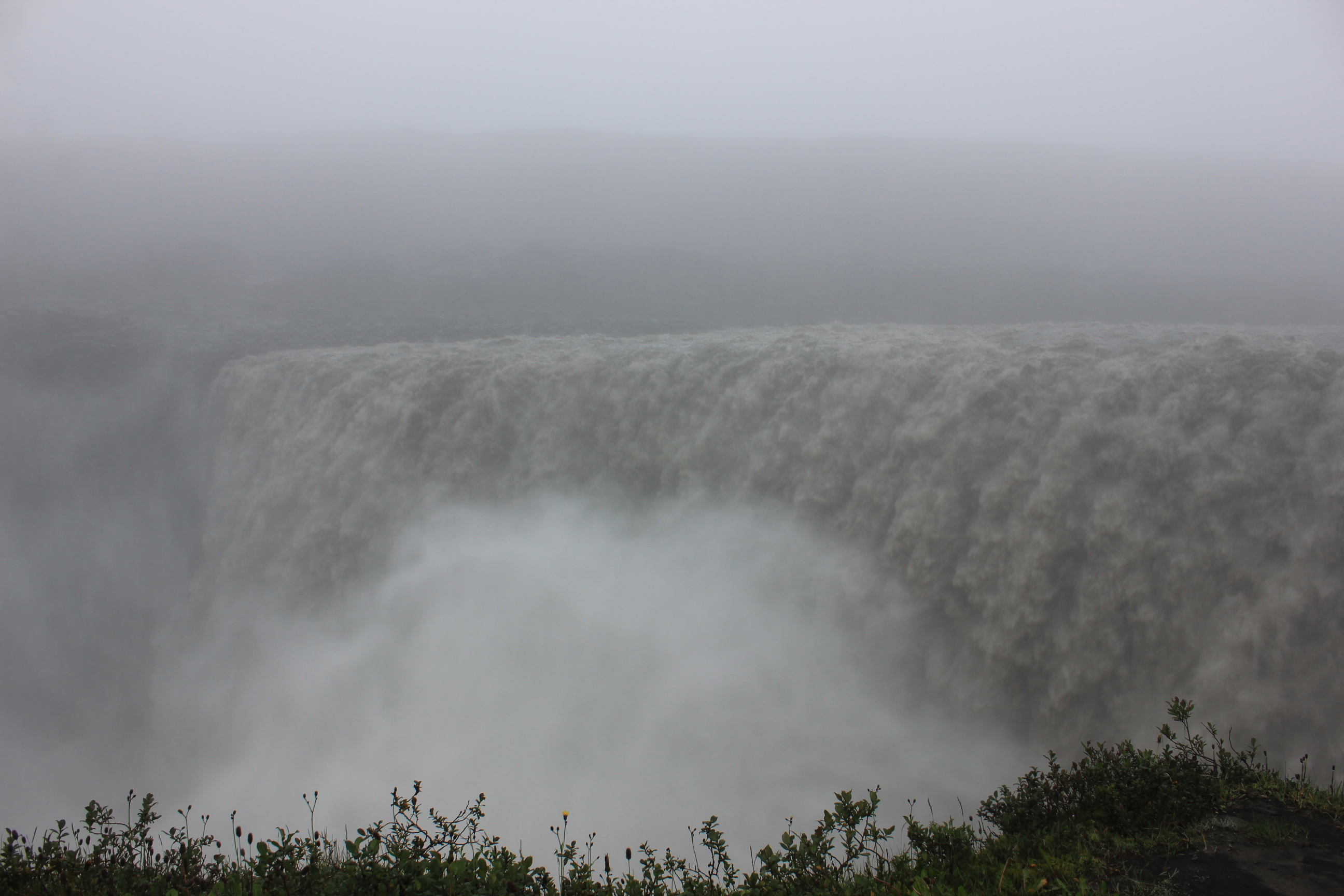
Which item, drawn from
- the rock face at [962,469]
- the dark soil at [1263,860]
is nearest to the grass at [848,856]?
the dark soil at [1263,860]

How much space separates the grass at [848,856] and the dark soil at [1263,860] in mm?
41

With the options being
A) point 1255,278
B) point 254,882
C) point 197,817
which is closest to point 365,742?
point 197,817

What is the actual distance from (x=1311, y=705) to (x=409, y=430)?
13.9 m

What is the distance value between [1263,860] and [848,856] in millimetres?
2641

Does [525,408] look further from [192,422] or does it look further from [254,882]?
[254,882]

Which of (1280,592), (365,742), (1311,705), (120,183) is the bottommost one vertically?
(1311,705)

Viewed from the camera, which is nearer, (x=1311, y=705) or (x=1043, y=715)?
(x=1311, y=705)

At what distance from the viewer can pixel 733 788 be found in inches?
408

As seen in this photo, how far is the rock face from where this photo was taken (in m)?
8.70

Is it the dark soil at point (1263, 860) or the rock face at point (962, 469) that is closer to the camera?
the dark soil at point (1263, 860)

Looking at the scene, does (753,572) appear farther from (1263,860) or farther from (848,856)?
(1263,860)

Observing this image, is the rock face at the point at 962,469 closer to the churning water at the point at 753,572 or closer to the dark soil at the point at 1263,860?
the churning water at the point at 753,572

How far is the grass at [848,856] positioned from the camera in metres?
4.76

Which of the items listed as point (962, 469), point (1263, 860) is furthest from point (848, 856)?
point (962, 469)
